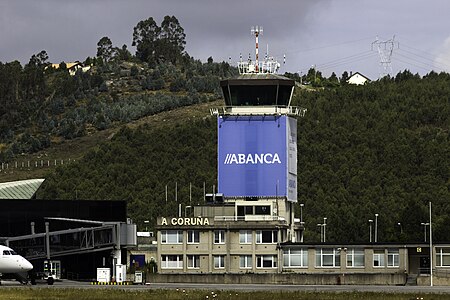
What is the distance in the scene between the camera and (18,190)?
16900cm

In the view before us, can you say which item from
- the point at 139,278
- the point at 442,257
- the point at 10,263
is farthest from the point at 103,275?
the point at 442,257

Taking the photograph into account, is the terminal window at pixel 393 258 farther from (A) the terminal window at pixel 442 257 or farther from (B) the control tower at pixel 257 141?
(B) the control tower at pixel 257 141

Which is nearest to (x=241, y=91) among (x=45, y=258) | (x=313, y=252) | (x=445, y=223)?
(x=313, y=252)

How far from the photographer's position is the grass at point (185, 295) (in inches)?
3563

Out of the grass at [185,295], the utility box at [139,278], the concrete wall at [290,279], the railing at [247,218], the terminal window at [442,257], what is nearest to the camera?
the grass at [185,295]

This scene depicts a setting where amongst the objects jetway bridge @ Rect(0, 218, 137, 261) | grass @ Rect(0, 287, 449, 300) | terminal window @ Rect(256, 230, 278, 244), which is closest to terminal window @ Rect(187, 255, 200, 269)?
terminal window @ Rect(256, 230, 278, 244)

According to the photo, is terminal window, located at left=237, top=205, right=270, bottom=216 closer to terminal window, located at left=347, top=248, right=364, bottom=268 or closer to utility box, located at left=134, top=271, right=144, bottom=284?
terminal window, located at left=347, top=248, right=364, bottom=268

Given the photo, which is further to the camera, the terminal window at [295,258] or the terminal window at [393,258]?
the terminal window at [295,258]

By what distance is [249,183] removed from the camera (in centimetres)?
14562

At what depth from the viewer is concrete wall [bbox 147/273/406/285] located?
122244 mm

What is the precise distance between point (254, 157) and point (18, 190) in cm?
3624

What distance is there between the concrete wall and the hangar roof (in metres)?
40.5

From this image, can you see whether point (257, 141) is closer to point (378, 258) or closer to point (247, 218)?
point (247, 218)

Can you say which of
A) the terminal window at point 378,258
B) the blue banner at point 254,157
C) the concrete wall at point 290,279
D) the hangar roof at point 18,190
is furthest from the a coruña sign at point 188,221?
the hangar roof at point 18,190
